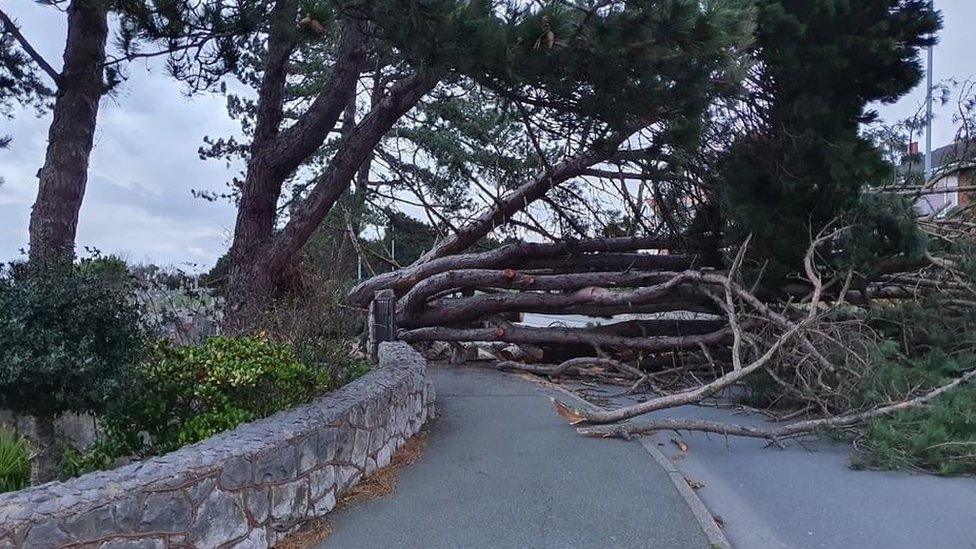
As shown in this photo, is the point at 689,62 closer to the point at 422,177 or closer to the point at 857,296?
the point at 857,296

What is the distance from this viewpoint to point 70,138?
873cm

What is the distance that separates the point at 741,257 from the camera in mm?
9445

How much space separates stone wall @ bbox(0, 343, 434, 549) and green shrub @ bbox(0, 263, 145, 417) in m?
0.84

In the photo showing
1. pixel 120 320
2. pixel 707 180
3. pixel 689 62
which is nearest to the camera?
pixel 120 320

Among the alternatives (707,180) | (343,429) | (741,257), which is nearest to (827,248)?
(741,257)

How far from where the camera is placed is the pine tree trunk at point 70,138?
838 cm

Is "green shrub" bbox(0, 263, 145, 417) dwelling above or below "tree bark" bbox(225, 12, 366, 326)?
below

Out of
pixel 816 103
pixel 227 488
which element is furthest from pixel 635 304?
pixel 227 488

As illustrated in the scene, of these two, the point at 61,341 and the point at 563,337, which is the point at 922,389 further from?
the point at 61,341

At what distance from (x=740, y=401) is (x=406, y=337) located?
21.3 ft

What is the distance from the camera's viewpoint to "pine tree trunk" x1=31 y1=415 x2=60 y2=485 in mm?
4664

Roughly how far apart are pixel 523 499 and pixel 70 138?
731 cm

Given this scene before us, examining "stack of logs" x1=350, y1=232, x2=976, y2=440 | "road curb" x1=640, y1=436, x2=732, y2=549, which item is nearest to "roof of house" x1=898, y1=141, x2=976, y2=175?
"stack of logs" x1=350, y1=232, x2=976, y2=440

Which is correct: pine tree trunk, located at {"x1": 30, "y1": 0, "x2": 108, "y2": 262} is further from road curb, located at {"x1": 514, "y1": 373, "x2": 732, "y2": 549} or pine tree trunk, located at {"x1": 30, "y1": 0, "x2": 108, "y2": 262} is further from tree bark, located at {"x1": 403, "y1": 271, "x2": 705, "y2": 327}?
road curb, located at {"x1": 514, "y1": 373, "x2": 732, "y2": 549}
